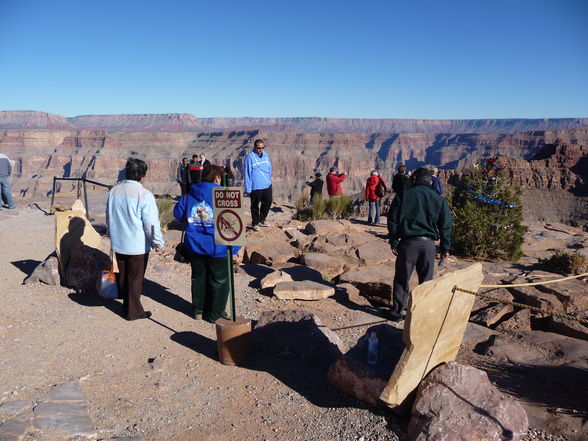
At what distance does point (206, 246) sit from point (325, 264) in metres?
2.86

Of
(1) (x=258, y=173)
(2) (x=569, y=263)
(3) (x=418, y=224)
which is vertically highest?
(1) (x=258, y=173)

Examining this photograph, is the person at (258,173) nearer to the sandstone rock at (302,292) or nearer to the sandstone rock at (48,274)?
the sandstone rock at (302,292)

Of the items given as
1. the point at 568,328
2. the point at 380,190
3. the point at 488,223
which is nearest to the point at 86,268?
the point at 568,328

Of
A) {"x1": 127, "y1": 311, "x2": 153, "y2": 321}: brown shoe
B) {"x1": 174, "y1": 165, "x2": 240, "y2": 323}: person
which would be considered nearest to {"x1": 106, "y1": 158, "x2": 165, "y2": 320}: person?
{"x1": 174, "y1": 165, "x2": 240, "y2": 323}: person

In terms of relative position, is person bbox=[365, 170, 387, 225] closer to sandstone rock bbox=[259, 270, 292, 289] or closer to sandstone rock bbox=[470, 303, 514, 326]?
sandstone rock bbox=[259, 270, 292, 289]

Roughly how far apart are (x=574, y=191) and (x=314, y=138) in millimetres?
114669

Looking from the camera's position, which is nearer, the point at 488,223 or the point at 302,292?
the point at 302,292

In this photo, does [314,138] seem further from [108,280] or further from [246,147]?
[108,280]

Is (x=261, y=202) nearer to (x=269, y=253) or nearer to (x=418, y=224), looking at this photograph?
(x=269, y=253)

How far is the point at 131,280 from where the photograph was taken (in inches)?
207

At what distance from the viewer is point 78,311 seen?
567 cm

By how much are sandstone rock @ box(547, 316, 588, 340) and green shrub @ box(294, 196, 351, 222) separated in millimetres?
7452

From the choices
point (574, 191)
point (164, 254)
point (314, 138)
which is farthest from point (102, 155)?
point (164, 254)

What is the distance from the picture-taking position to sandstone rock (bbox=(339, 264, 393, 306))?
252 inches
